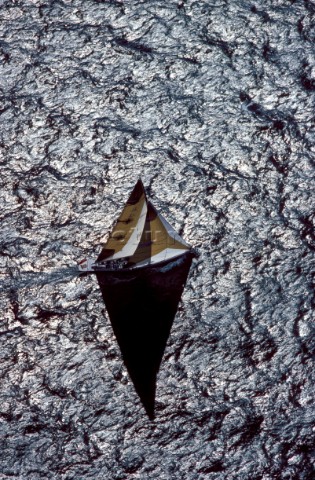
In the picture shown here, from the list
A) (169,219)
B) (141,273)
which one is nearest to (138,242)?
(141,273)

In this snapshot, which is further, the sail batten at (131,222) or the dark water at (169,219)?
the sail batten at (131,222)

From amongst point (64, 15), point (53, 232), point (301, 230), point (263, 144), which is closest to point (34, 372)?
point (53, 232)

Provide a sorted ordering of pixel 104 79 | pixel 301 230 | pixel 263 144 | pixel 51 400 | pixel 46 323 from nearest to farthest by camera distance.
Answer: pixel 51 400 → pixel 46 323 → pixel 301 230 → pixel 263 144 → pixel 104 79

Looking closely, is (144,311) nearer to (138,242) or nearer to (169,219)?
(138,242)

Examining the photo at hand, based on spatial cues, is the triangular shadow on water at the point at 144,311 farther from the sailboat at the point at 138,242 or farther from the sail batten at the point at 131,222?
the sail batten at the point at 131,222

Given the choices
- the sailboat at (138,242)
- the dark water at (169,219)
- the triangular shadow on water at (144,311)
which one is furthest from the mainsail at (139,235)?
the dark water at (169,219)

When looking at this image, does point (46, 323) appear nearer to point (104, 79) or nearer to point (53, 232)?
point (53, 232)

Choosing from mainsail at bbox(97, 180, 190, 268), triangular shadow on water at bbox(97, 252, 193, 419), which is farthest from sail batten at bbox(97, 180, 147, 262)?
triangular shadow on water at bbox(97, 252, 193, 419)
